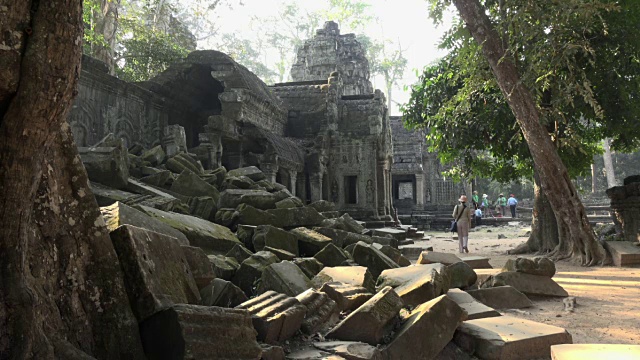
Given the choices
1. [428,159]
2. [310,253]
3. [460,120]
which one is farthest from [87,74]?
[428,159]

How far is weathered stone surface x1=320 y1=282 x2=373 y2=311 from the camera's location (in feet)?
11.9

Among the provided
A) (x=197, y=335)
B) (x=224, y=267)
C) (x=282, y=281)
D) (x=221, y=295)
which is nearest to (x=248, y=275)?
(x=224, y=267)

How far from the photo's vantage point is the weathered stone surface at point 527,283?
536 cm

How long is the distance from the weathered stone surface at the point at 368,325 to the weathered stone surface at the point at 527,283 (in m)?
2.67

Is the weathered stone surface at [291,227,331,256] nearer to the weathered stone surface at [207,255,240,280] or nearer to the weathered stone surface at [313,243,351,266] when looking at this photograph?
the weathered stone surface at [313,243,351,266]

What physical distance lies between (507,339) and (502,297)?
1900mm

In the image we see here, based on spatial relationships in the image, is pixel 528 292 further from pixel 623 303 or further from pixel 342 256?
pixel 342 256

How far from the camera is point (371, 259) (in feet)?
18.0

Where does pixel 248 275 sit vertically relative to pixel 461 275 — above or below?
above

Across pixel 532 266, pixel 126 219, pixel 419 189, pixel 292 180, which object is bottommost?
pixel 532 266

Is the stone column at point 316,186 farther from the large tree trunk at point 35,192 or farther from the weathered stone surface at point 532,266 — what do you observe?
the large tree trunk at point 35,192

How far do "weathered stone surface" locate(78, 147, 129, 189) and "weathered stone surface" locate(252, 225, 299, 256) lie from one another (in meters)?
2.02

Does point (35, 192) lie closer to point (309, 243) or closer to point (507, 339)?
point (507, 339)

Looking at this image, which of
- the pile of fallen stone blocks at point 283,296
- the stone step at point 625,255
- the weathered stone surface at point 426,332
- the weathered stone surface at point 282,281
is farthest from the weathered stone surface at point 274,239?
the stone step at point 625,255
